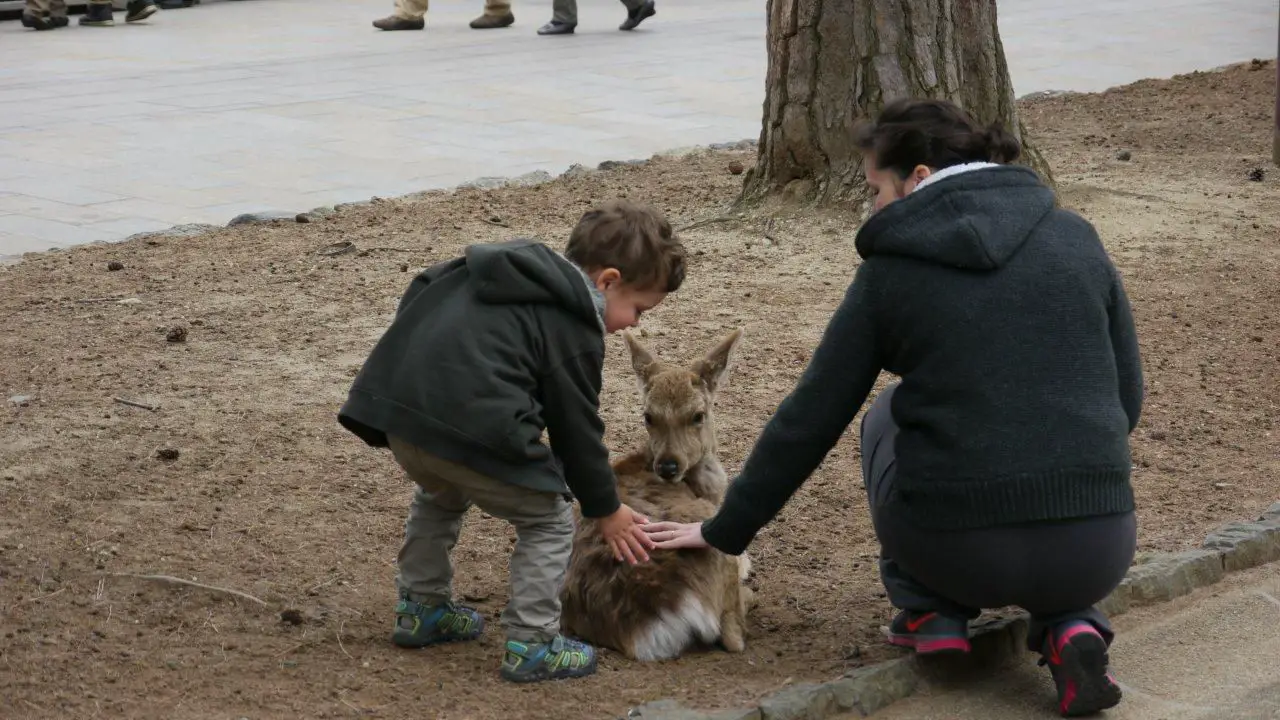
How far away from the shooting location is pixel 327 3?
25.4 m

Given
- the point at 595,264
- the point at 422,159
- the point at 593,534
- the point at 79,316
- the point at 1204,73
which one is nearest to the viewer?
the point at 595,264

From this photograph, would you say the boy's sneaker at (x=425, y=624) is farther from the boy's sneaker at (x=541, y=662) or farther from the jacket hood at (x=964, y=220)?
the jacket hood at (x=964, y=220)

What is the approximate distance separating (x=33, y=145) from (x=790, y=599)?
1019 cm

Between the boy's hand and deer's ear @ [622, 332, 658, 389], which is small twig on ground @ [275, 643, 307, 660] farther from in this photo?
deer's ear @ [622, 332, 658, 389]

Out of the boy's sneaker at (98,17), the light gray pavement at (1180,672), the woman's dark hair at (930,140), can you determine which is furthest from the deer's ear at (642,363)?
the boy's sneaker at (98,17)

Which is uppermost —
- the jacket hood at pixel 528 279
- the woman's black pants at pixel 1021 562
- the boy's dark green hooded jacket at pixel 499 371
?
the jacket hood at pixel 528 279

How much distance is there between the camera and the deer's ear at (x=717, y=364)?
5285mm

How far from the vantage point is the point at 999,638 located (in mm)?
4496

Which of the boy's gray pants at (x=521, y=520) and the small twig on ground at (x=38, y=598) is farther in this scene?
the small twig on ground at (x=38, y=598)

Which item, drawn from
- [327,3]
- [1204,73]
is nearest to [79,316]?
[1204,73]

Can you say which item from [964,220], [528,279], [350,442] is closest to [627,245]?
[528,279]

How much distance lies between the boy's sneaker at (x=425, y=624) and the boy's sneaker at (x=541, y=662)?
1.00 feet

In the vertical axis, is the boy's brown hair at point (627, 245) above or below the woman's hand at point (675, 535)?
above

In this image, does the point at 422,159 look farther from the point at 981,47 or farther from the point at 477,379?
the point at 477,379
